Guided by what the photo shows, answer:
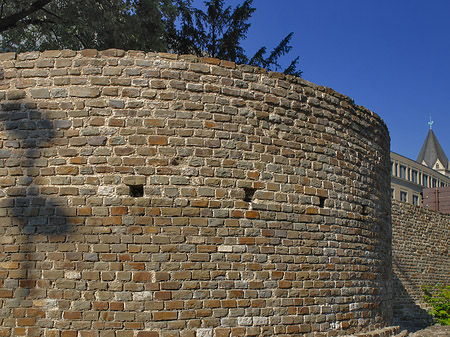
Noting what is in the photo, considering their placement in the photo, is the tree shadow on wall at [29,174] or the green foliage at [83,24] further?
the green foliage at [83,24]

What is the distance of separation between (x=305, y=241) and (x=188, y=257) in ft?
5.37

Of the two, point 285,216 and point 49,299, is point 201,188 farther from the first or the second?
point 49,299

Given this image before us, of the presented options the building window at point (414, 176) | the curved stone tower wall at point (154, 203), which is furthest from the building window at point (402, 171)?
the curved stone tower wall at point (154, 203)

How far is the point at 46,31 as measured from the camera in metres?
12.7

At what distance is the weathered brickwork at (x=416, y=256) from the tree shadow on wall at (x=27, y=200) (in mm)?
11852

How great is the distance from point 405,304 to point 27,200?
12.9 meters

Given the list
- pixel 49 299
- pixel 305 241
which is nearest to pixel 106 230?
pixel 49 299

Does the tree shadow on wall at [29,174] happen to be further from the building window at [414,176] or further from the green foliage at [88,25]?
the building window at [414,176]

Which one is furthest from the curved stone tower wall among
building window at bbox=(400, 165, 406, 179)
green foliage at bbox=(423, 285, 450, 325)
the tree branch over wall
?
building window at bbox=(400, 165, 406, 179)

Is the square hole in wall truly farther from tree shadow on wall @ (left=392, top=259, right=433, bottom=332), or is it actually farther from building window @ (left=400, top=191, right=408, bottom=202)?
building window @ (left=400, top=191, right=408, bottom=202)

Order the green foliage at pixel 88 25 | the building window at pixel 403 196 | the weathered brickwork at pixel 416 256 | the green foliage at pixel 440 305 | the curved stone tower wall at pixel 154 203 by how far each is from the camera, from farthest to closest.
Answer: the building window at pixel 403 196, the green foliage at pixel 440 305, the weathered brickwork at pixel 416 256, the green foliage at pixel 88 25, the curved stone tower wall at pixel 154 203

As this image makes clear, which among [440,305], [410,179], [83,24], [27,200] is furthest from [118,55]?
[410,179]

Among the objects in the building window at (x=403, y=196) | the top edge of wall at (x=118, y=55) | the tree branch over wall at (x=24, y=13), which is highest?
the tree branch over wall at (x=24, y=13)

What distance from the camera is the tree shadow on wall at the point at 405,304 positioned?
14.0 metres
